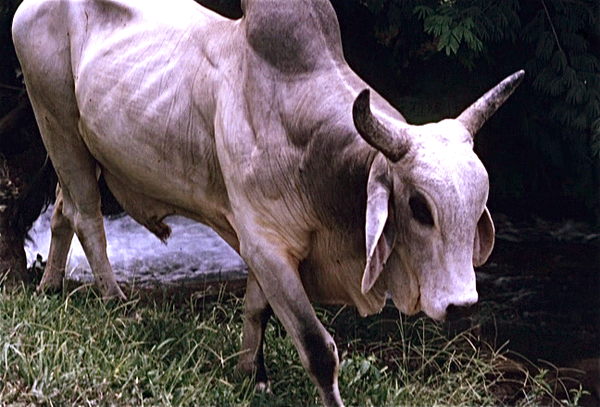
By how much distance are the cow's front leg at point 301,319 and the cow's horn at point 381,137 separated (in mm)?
711

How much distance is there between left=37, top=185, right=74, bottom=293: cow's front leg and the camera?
561 centimetres

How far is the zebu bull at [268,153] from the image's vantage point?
12.3ft

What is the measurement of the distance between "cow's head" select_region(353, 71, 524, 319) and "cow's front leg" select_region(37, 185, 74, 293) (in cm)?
228

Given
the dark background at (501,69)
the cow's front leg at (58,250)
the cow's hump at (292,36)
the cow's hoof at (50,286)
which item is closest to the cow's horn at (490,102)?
the cow's hump at (292,36)

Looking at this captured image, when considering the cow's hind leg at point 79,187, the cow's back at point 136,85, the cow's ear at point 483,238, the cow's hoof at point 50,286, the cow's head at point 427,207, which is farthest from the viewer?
the cow's hoof at point 50,286

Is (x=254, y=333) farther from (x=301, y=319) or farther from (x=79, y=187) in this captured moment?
(x=79, y=187)

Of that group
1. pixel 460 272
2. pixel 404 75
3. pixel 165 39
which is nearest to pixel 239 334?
pixel 165 39

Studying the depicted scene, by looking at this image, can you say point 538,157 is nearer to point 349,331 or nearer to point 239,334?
point 349,331

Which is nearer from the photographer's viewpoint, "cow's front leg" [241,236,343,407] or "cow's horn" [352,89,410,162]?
"cow's horn" [352,89,410,162]

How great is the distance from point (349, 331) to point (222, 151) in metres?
1.77

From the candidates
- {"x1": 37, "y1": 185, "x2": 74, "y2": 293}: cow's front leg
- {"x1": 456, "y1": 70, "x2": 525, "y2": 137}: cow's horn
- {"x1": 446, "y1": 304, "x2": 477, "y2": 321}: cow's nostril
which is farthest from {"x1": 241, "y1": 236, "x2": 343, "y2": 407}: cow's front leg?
{"x1": 37, "y1": 185, "x2": 74, "y2": 293}: cow's front leg

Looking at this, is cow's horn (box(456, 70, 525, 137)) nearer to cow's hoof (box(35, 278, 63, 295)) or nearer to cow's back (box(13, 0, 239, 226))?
cow's back (box(13, 0, 239, 226))

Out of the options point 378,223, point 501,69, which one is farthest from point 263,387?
point 501,69

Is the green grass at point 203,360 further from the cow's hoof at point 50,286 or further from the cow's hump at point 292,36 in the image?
the cow's hump at point 292,36
